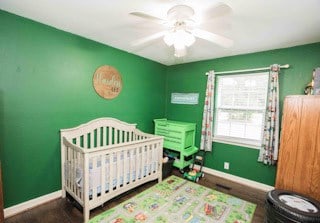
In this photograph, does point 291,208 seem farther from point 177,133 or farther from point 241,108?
point 177,133

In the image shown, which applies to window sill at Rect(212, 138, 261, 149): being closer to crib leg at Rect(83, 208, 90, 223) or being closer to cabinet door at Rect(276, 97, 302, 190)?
cabinet door at Rect(276, 97, 302, 190)

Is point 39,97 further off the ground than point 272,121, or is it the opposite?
point 39,97

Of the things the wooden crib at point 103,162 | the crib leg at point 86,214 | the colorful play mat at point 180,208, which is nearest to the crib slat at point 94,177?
the wooden crib at point 103,162

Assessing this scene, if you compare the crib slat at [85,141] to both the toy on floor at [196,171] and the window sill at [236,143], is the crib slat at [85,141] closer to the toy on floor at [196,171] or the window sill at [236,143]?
the toy on floor at [196,171]

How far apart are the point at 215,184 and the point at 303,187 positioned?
1275 millimetres

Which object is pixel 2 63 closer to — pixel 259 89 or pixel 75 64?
pixel 75 64

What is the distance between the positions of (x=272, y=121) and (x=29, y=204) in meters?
3.45

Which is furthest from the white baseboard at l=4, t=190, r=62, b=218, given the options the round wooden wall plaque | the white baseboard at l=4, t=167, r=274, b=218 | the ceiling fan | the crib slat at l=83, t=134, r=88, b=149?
the ceiling fan

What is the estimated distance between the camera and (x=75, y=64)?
2332mm

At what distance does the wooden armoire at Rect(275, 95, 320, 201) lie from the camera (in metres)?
1.67

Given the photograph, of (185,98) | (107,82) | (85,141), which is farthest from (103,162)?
(185,98)

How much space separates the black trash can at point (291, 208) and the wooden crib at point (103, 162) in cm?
157

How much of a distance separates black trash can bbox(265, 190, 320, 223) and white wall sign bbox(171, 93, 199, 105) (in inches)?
82.9

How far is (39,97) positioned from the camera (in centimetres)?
204
